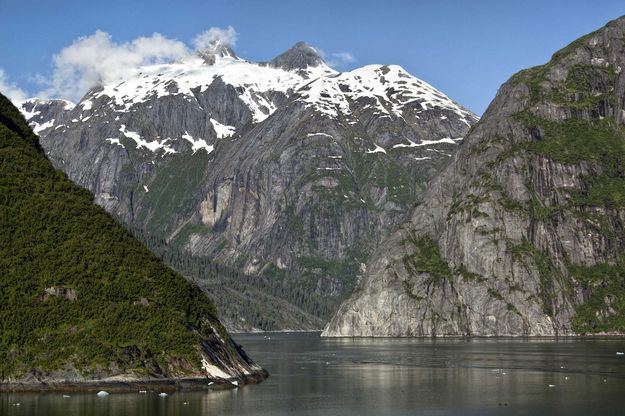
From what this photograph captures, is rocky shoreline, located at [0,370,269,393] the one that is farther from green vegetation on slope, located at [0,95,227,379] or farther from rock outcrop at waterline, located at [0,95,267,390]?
green vegetation on slope, located at [0,95,227,379]

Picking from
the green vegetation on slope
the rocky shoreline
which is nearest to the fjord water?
the rocky shoreline

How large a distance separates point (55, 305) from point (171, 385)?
2270 centimetres

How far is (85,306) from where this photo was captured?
15362 cm

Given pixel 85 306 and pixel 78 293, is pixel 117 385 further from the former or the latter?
pixel 78 293

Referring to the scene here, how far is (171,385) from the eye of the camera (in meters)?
150

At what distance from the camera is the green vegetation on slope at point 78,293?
5822 inches

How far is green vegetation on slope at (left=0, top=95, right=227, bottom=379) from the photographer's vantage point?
14788cm

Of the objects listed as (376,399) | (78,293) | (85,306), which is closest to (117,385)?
(85,306)

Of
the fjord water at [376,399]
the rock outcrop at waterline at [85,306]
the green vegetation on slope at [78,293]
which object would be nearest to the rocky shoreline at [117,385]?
the rock outcrop at waterline at [85,306]

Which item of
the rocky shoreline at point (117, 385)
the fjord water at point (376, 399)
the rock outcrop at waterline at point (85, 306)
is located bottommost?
the fjord water at point (376, 399)

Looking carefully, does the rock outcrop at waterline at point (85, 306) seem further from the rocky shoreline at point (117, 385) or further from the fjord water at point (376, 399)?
the fjord water at point (376, 399)

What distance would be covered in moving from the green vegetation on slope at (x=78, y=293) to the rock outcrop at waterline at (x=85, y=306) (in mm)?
169

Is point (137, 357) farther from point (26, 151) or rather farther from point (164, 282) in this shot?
point (26, 151)

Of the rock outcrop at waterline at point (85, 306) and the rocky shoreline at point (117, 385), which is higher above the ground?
the rock outcrop at waterline at point (85, 306)
